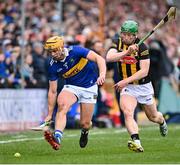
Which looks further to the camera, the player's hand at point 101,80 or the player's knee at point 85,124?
the player's knee at point 85,124

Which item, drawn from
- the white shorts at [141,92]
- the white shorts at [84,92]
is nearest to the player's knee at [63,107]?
the white shorts at [84,92]

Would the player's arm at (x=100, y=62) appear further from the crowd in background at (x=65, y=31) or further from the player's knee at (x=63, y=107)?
the crowd in background at (x=65, y=31)

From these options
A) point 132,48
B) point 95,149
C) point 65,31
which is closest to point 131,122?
point 95,149

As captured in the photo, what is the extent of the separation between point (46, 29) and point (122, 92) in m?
10.4

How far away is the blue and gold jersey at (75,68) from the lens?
14.5 meters

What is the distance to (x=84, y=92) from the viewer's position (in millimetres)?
14867

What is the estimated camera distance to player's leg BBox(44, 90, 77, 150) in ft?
45.0

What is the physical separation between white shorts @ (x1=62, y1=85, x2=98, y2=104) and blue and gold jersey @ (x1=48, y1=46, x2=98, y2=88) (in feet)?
0.22

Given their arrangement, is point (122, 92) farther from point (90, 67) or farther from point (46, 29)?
point (46, 29)

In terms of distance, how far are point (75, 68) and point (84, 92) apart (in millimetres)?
463

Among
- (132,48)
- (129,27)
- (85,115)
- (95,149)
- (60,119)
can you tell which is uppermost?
(129,27)

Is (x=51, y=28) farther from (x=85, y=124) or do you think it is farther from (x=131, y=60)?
(x=131, y=60)

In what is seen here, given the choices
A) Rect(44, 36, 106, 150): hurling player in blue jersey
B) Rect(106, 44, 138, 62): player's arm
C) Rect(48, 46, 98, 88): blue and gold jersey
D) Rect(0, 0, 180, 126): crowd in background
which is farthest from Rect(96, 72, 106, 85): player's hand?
Rect(0, 0, 180, 126): crowd in background

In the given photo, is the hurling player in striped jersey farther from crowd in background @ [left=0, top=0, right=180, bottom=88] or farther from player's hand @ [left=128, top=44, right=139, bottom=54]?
crowd in background @ [left=0, top=0, right=180, bottom=88]
